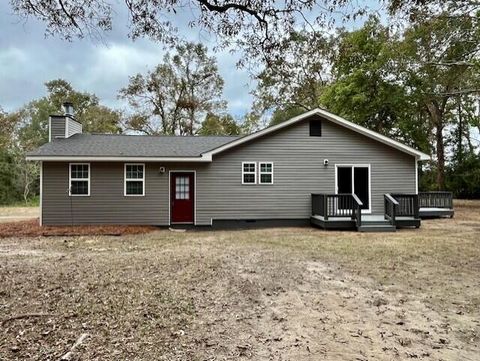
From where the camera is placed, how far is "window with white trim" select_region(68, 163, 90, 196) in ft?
43.1

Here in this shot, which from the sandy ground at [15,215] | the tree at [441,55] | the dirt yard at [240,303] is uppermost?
the tree at [441,55]

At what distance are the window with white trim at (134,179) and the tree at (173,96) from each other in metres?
15.9

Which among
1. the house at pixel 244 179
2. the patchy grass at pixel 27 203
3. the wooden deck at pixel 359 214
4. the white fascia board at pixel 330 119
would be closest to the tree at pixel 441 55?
the white fascia board at pixel 330 119

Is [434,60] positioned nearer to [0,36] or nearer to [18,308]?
[0,36]

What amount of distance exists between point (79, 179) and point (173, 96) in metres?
17.0

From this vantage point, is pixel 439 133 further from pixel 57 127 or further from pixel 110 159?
pixel 57 127

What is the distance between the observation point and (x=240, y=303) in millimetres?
4801

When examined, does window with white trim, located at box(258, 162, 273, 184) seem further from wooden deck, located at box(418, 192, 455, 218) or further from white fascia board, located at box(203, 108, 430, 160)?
wooden deck, located at box(418, 192, 455, 218)

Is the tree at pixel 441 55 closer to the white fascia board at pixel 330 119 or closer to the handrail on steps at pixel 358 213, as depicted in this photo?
the white fascia board at pixel 330 119

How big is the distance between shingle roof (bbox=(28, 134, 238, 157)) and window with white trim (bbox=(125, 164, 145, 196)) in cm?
57

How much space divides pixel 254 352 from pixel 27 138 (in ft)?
123

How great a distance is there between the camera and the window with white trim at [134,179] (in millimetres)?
13391

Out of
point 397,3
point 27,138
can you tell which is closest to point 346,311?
point 397,3

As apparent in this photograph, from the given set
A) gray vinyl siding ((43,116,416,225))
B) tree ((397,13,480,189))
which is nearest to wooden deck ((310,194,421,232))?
gray vinyl siding ((43,116,416,225))
